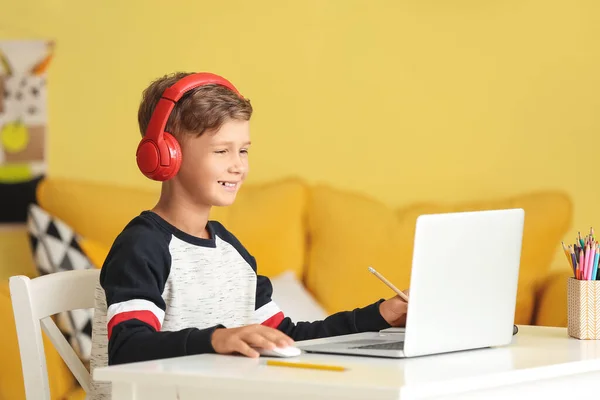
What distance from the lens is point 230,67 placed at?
3.12m

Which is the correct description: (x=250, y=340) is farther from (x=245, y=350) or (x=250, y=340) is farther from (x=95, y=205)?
(x=95, y=205)

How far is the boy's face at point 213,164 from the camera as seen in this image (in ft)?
4.99

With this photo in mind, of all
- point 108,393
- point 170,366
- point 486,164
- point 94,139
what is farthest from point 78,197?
point 170,366

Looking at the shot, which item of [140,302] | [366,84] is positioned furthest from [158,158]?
[366,84]

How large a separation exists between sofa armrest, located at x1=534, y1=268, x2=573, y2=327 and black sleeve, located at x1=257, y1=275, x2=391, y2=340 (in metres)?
0.99

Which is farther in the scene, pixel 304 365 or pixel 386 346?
pixel 386 346

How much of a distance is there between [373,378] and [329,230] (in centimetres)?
174

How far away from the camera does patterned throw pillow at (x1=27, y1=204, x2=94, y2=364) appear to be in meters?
2.57

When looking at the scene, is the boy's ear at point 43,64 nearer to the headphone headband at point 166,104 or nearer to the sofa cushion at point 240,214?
the sofa cushion at point 240,214

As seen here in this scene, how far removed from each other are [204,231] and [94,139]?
5.69 feet

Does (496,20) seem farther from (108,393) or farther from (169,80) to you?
(108,393)

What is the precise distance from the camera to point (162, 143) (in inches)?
58.6

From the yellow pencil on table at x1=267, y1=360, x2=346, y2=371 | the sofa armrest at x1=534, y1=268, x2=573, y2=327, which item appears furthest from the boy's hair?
the sofa armrest at x1=534, y1=268, x2=573, y2=327

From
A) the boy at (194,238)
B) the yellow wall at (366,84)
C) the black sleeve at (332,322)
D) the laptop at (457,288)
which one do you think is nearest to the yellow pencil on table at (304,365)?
the laptop at (457,288)
